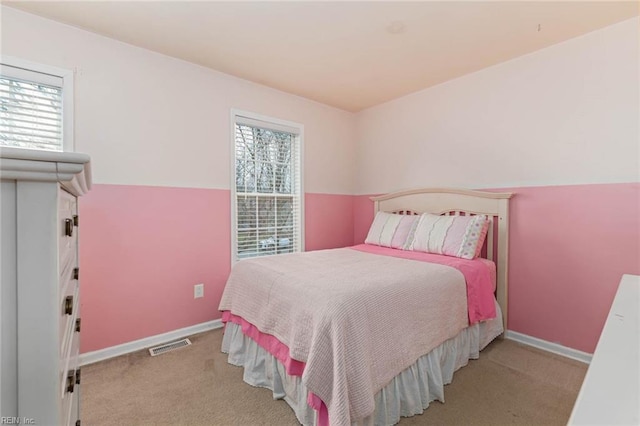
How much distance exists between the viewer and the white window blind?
192cm

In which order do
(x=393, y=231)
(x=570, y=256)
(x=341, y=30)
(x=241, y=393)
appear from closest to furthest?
1. (x=241, y=393)
2. (x=341, y=30)
3. (x=570, y=256)
4. (x=393, y=231)

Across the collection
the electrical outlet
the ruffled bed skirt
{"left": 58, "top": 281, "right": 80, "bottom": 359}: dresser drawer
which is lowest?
the ruffled bed skirt

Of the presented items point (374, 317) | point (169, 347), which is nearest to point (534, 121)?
point (374, 317)

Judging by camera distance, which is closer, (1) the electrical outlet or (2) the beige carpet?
(2) the beige carpet

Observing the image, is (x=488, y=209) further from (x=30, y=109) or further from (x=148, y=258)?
(x=30, y=109)

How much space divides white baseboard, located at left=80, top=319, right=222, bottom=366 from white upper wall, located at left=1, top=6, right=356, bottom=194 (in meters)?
1.27

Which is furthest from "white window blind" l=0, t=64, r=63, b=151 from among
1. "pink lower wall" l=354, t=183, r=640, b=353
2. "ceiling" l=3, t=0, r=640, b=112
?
"pink lower wall" l=354, t=183, r=640, b=353

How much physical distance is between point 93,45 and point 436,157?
3.12m

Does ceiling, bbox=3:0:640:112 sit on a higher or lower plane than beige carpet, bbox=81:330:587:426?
higher

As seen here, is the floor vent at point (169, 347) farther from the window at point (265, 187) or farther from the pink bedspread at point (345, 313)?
the window at point (265, 187)

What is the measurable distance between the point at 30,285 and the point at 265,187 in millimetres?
2706

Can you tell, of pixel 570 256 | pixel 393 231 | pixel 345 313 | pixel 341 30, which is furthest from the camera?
pixel 393 231

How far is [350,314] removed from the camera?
1360 mm

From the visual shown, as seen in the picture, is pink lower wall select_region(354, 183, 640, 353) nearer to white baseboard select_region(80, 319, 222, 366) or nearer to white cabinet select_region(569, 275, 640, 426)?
white cabinet select_region(569, 275, 640, 426)
